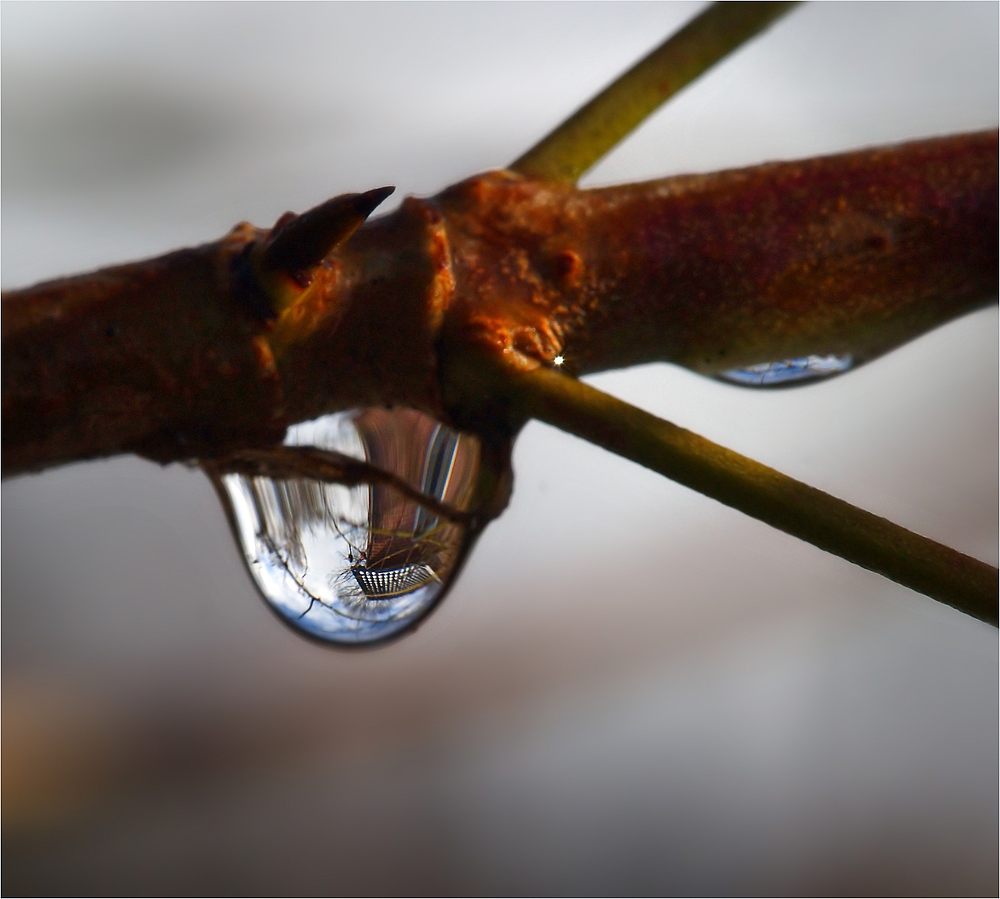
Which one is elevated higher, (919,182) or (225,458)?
(919,182)

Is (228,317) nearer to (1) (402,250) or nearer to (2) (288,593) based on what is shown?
(1) (402,250)

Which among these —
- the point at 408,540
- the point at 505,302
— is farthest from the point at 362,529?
the point at 505,302

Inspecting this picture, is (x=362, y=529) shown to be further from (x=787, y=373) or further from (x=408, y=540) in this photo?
(x=787, y=373)

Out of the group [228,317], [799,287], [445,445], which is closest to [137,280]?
[228,317]

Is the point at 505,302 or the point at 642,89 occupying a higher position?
the point at 642,89

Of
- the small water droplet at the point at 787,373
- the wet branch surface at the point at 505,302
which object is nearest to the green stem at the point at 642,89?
the wet branch surface at the point at 505,302

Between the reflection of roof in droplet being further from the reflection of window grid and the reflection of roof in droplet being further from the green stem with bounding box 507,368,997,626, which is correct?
the green stem with bounding box 507,368,997,626
